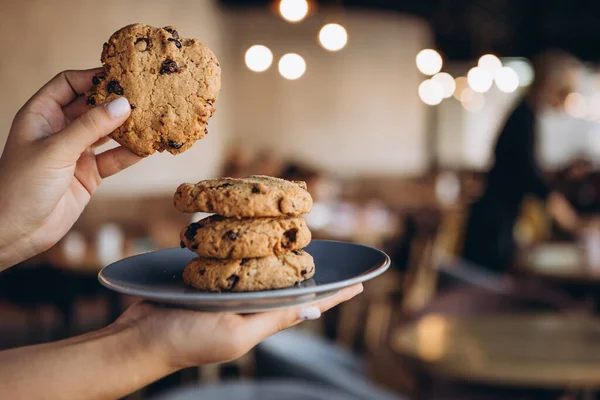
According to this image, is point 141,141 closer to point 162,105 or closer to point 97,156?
point 162,105

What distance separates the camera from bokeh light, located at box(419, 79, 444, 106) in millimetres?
9987

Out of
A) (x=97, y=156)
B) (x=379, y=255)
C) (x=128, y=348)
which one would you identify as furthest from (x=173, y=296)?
(x=97, y=156)

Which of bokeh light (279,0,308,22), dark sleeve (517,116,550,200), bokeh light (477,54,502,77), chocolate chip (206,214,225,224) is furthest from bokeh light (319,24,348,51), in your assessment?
bokeh light (477,54,502,77)

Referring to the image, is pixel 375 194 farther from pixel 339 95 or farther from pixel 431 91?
pixel 431 91

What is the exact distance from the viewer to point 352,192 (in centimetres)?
975

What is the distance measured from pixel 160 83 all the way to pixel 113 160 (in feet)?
0.99

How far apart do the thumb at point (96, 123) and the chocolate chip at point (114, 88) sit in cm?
2

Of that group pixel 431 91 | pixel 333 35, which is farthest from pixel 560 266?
pixel 431 91

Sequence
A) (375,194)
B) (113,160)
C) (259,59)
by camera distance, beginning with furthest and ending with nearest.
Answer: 1. (375,194)
2. (259,59)
3. (113,160)

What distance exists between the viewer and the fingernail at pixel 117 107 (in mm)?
854

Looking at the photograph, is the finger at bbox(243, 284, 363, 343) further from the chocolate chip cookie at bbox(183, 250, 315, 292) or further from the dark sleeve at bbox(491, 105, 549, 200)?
the dark sleeve at bbox(491, 105, 549, 200)

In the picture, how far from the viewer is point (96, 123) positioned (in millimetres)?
858

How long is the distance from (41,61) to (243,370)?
10.1 feet

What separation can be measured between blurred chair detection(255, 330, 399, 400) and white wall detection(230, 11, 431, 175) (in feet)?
21.3
